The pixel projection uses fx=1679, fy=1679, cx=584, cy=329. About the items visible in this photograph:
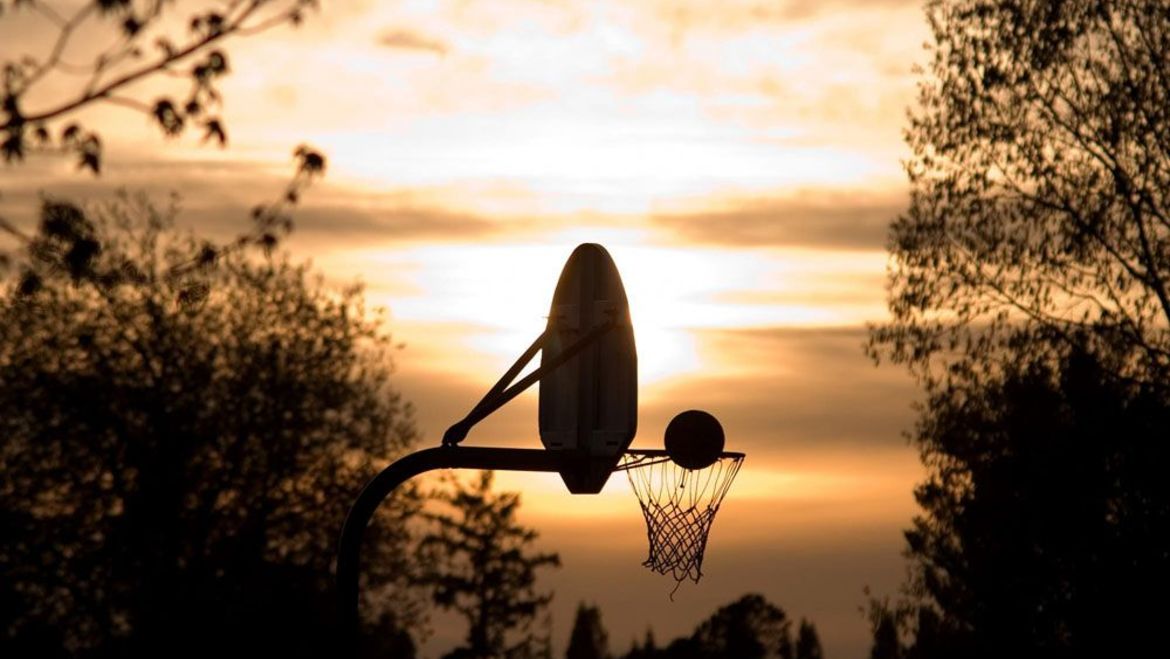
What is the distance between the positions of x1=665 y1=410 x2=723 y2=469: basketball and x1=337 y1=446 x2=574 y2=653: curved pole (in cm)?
88

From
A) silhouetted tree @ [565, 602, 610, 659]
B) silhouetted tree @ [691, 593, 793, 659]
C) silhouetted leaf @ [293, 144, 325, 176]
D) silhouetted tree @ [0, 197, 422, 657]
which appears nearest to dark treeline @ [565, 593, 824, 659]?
silhouetted tree @ [691, 593, 793, 659]

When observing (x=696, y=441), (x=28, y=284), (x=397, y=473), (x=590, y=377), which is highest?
(x=28, y=284)

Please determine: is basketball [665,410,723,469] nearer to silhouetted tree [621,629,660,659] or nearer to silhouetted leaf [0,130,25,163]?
silhouetted leaf [0,130,25,163]

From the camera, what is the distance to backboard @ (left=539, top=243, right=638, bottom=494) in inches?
515

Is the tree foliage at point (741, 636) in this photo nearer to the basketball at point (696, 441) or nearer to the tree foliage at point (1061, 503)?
the tree foliage at point (1061, 503)

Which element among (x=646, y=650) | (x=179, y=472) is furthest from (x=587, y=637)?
(x=179, y=472)

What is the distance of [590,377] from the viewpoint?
13.3 m

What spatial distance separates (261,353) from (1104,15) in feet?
73.1

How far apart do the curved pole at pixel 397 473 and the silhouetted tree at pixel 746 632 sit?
3951 inches

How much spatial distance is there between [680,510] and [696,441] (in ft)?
4.81

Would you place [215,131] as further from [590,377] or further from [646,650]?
[646,650]

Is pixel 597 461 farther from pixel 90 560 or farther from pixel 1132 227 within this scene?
pixel 90 560

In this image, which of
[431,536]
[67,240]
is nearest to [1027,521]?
[67,240]

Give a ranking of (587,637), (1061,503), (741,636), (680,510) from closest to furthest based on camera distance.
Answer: (680,510), (1061,503), (741,636), (587,637)
